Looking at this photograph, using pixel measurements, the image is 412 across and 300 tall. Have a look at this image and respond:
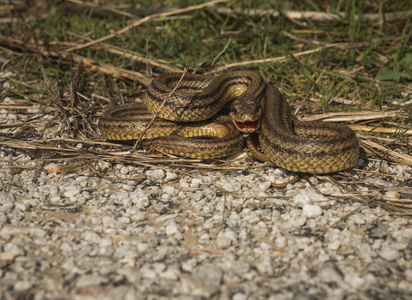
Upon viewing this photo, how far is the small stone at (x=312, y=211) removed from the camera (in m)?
4.37

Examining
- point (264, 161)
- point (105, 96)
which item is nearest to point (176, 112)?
point (264, 161)

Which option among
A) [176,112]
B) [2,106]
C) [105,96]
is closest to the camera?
[176,112]

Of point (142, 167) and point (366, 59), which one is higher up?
point (366, 59)

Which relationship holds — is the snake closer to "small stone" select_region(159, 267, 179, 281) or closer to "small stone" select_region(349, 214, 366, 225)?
"small stone" select_region(349, 214, 366, 225)

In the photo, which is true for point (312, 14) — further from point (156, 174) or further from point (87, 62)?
point (156, 174)

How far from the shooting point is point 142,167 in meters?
5.43

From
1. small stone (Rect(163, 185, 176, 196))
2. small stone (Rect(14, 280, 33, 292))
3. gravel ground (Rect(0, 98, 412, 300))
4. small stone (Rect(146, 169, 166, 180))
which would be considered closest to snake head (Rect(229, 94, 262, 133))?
gravel ground (Rect(0, 98, 412, 300))

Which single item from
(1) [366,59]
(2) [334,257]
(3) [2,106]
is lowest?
(3) [2,106]

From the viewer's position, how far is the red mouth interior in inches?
222

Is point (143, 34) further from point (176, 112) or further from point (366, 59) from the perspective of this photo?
point (366, 59)

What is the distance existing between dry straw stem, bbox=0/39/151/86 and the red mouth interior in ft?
7.45

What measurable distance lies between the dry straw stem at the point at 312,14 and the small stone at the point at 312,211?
526 cm

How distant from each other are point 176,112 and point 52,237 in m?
2.47

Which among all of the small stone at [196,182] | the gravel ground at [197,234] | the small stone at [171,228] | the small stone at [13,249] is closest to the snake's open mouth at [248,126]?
the gravel ground at [197,234]
